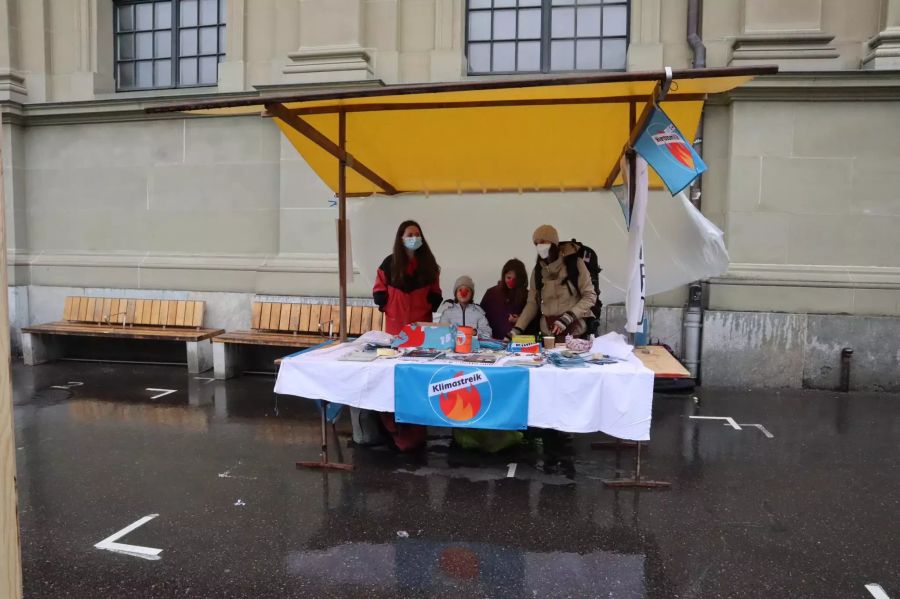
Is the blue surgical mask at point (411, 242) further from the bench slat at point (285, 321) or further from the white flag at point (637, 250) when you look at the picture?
the bench slat at point (285, 321)

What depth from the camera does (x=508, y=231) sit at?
7.01 m

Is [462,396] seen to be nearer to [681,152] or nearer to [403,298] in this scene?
[403,298]

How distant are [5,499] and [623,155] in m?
5.00

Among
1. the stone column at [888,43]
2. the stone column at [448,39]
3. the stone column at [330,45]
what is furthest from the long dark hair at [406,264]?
the stone column at [888,43]

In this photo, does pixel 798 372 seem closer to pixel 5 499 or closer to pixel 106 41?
pixel 5 499

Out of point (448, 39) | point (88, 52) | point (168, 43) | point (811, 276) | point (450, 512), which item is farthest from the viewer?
point (168, 43)

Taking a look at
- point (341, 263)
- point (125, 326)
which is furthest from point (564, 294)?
point (125, 326)

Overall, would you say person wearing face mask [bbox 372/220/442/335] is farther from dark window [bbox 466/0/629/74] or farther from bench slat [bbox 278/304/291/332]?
dark window [bbox 466/0/629/74]

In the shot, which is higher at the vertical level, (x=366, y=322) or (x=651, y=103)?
(x=651, y=103)

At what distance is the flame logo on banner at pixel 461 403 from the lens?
443 cm

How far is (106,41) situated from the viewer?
10.2 m

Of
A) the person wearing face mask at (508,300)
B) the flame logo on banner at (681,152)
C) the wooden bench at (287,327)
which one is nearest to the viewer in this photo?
the flame logo on banner at (681,152)

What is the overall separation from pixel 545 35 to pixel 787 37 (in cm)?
313

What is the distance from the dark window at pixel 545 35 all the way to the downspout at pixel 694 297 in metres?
1.00
